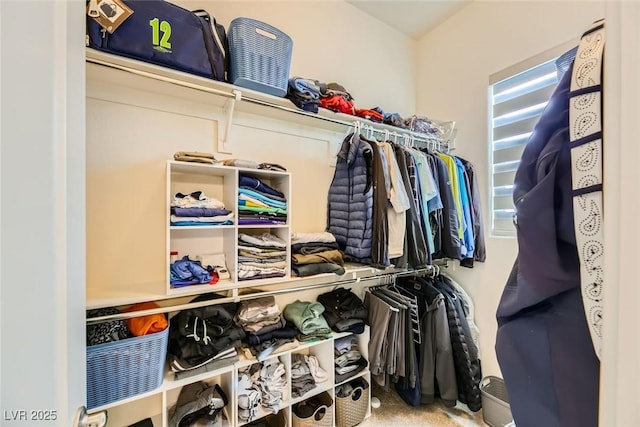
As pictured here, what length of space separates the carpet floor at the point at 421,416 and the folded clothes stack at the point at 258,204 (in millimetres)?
1432

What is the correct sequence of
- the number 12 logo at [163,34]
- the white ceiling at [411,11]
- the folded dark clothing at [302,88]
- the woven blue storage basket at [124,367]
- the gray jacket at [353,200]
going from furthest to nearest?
the white ceiling at [411,11] → the gray jacket at [353,200] → the folded dark clothing at [302,88] → the number 12 logo at [163,34] → the woven blue storage basket at [124,367]

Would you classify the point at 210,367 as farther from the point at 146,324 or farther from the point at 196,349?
the point at 146,324

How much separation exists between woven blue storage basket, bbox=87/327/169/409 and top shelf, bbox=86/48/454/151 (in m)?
1.13

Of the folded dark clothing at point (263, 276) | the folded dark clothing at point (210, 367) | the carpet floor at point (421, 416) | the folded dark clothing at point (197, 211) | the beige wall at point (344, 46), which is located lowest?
the carpet floor at point (421, 416)

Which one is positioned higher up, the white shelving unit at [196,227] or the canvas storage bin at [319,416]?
the white shelving unit at [196,227]

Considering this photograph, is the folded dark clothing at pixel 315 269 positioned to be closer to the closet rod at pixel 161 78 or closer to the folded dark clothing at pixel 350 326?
the folded dark clothing at pixel 350 326

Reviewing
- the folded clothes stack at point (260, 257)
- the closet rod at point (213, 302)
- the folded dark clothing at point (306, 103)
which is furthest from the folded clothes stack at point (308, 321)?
the folded dark clothing at point (306, 103)

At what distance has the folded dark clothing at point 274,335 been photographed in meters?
1.32

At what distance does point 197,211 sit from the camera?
3.89ft

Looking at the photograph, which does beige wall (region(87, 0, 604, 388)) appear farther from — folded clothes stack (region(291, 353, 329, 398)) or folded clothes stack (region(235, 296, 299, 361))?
folded clothes stack (region(291, 353, 329, 398))

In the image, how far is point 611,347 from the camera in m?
0.32

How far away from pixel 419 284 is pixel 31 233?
2054 millimetres

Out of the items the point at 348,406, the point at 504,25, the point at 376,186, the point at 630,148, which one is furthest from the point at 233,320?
the point at 504,25

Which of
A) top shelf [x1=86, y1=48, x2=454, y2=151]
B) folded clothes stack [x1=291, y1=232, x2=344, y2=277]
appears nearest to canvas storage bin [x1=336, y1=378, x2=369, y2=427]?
folded clothes stack [x1=291, y1=232, x2=344, y2=277]
